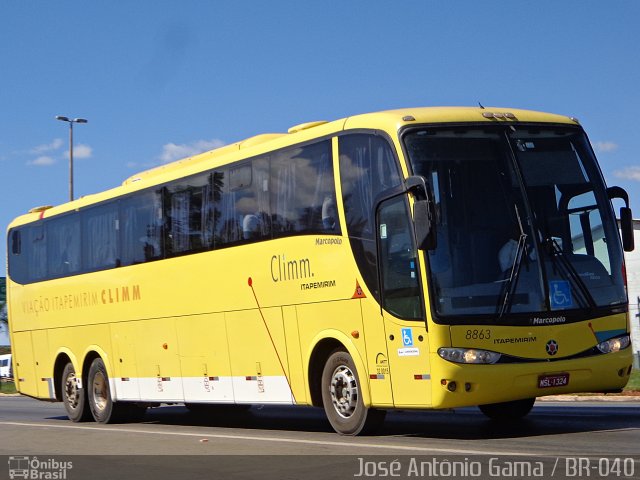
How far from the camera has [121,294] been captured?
2069 cm

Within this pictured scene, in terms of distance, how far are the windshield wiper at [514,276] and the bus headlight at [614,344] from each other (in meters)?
1.32

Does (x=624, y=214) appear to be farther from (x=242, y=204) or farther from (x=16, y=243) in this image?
(x=16, y=243)

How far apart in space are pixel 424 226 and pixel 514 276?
4.26ft

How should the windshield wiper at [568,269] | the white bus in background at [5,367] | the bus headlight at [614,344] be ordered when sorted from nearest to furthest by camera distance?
the windshield wiper at [568,269] → the bus headlight at [614,344] → the white bus in background at [5,367]

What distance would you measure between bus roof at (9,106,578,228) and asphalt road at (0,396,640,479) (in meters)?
3.66

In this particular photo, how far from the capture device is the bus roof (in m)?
13.9

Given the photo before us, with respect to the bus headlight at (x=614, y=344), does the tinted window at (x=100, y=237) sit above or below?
above

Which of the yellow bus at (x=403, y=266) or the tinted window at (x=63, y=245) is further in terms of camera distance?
the tinted window at (x=63, y=245)

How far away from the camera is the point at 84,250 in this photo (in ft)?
72.3

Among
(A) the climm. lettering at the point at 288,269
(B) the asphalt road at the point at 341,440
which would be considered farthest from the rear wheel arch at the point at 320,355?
(A) the climm. lettering at the point at 288,269

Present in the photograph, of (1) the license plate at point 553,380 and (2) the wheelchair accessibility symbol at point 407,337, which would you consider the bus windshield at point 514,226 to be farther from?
(1) the license plate at point 553,380

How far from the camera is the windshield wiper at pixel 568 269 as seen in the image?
13.6m

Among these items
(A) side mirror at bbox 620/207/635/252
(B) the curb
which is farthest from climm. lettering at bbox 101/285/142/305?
(A) side mirror at bbox 620/207/635/252

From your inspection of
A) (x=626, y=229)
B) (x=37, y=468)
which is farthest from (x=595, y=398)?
(x=37, y=468)
